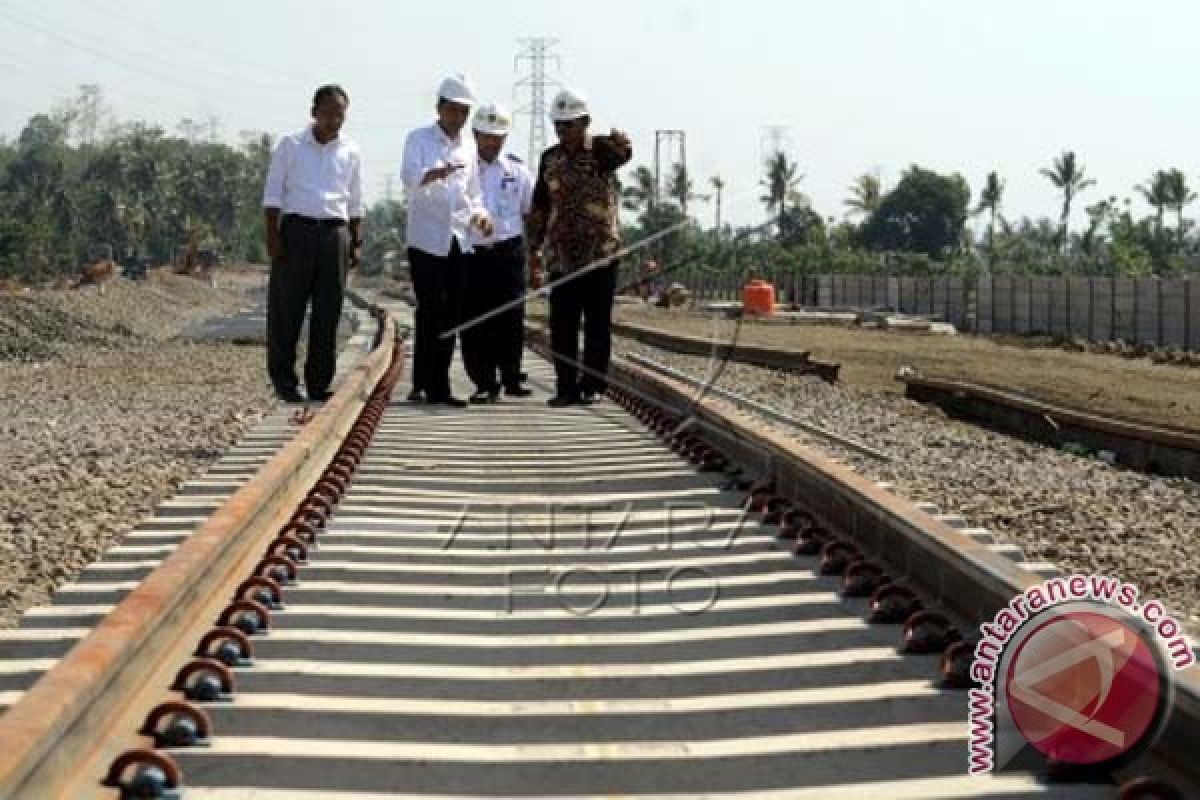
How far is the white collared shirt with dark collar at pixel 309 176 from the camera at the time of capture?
340 inches

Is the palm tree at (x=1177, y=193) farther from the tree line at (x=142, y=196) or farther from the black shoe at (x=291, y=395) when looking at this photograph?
the black shoe at (x=291, y=395)

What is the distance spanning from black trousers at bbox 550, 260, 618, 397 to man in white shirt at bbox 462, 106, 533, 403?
0.92 ft

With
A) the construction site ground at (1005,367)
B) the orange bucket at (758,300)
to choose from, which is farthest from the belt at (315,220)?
the orange bucket at (758,300)

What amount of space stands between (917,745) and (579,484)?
345 centimetres

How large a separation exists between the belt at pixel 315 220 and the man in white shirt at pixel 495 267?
3.83 feet

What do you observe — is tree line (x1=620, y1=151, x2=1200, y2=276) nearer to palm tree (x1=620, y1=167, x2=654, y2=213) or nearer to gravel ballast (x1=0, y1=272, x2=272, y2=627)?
palm tree (x1=620, y1=167, x2=654, y2=213)

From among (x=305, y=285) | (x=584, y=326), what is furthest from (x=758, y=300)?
(x=305, y=285)

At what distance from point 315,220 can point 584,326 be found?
174cm

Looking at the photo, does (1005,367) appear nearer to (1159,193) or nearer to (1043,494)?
(1043,494)

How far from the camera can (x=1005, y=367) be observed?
79.0 ft

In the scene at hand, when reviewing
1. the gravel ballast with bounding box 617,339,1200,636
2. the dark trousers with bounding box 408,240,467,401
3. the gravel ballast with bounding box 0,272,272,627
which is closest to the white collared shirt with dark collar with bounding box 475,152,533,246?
the dark trousers with bounding box 408,240,467,401

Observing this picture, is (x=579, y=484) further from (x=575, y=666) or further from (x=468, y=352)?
(x=468, y=352)

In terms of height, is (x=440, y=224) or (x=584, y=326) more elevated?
(x=440, y=224)

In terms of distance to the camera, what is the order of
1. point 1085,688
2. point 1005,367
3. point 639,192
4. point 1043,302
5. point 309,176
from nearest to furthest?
point 1085,688 → point 309,176 → point 1005,367 → point 1043,302 → point 639,192
